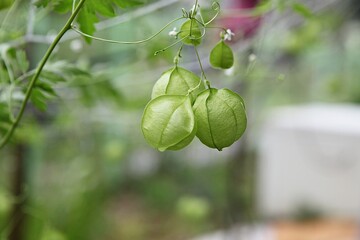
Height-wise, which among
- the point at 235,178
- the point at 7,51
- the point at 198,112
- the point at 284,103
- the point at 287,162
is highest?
the point at 284,103

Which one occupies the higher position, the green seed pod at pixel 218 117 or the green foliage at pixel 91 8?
the green foliage at pixel 91 8

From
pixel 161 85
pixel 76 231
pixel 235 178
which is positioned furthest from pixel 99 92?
pixel 235 178

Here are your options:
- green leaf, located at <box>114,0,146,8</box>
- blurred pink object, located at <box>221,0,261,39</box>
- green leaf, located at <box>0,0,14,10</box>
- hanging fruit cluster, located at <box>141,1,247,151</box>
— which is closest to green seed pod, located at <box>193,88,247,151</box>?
hanging fruit cluster, located at <box>141,1,247,151</box>

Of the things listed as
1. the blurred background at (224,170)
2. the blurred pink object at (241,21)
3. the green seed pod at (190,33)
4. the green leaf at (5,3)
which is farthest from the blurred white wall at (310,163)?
the green seed pod at (190,33)

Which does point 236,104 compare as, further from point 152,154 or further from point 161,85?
point 152,154

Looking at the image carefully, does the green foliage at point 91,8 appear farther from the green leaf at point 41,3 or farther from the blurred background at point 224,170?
the blurred background at point 224,170

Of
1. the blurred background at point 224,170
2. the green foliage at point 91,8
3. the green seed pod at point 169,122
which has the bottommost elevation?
the green seed pod at point 169,122
